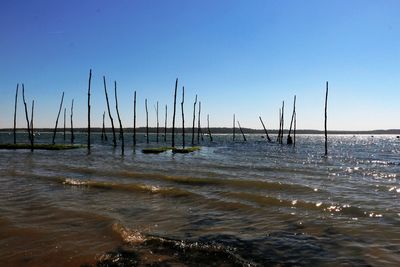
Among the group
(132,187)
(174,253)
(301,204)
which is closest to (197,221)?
(174,253)

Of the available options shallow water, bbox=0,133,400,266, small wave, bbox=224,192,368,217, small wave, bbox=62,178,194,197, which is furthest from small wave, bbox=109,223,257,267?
small wave, bbox=62,178,194,197

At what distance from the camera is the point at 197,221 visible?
1135 cm

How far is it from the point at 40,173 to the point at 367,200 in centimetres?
1606

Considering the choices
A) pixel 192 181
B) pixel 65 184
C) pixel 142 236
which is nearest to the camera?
pixel 142 236

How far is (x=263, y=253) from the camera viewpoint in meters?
8.45

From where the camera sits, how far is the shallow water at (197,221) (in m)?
8.22

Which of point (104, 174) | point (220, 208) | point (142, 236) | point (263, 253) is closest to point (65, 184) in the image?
point (104, 174)

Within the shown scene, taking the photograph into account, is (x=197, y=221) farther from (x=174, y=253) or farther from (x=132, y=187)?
(x=132, y=187)

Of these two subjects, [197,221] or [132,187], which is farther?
[132,187]

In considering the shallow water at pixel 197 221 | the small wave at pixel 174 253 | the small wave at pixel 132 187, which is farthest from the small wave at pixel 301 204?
the small wave at pixel 174 253

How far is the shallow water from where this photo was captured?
8.22 meters

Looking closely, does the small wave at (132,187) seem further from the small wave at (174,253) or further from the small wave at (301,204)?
the small wave at (174,253)

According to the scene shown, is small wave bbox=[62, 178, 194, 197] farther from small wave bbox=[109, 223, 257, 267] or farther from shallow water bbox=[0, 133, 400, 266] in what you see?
small wave bbox=[109, 223, 257, 267]

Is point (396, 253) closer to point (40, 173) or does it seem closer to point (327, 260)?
point (327, 260)
